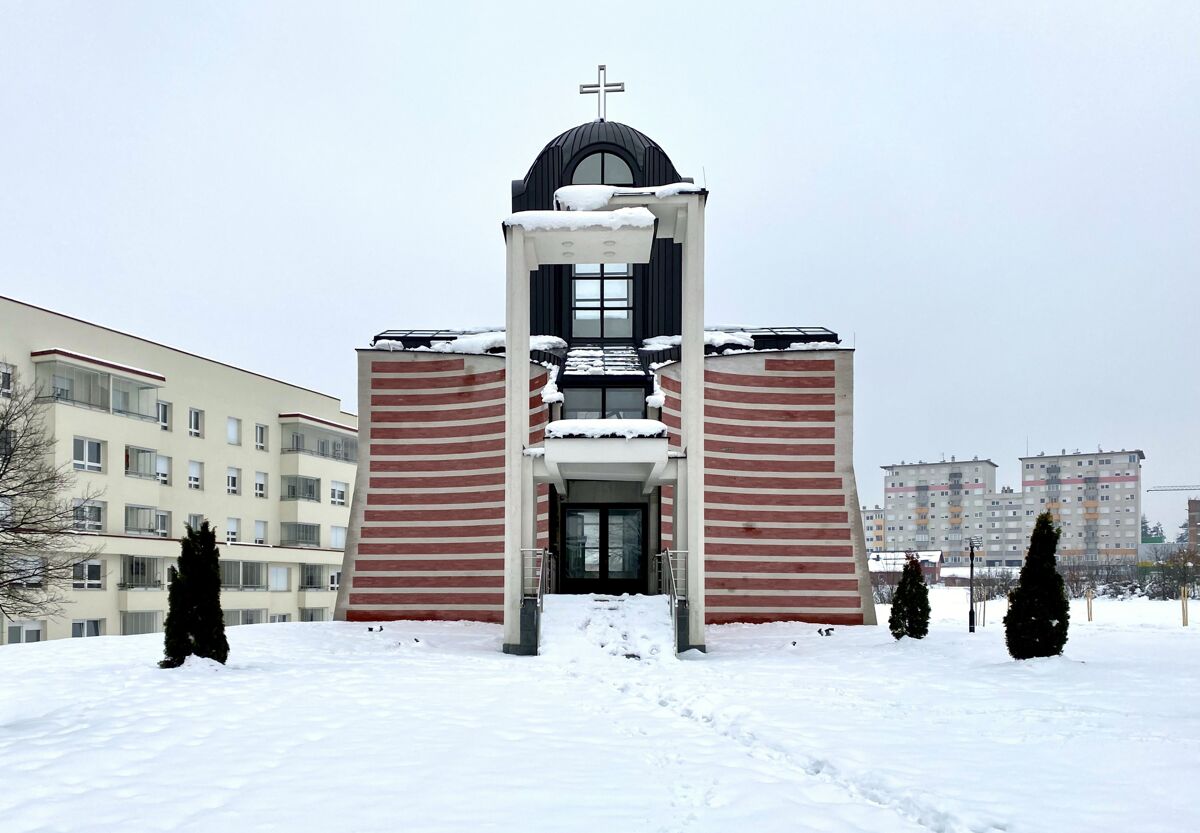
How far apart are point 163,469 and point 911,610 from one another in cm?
3223

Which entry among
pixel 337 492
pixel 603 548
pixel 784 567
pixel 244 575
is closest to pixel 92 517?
pixel 244 575

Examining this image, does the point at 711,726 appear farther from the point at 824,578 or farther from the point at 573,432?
the point at 824,578

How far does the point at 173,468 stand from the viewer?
42062 mm

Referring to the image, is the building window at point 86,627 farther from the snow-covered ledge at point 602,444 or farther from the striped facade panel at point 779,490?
the snow-covered ledge at point 602,444

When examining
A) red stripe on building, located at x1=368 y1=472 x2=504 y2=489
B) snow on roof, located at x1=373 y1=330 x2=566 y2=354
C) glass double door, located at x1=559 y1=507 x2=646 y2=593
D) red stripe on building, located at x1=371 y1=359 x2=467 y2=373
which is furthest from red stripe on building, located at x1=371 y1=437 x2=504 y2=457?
glass double door, located at x1=559 y1=507 x2=646 y2=593

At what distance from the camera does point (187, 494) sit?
42.8 metres

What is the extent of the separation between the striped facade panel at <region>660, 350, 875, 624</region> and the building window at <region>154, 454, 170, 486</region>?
2526 centimetres

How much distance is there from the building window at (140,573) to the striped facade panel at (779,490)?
76.4 ft

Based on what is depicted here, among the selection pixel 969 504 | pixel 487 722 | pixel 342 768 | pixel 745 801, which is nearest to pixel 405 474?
pixel 487 722

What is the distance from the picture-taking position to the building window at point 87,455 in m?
36.2

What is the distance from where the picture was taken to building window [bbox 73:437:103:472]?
119 ft

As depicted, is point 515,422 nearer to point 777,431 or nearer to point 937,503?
point 777,431

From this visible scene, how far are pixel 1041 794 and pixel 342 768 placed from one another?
19.1ft

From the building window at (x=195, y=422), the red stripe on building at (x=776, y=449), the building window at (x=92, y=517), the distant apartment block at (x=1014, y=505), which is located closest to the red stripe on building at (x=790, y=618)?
the red stripe on building at (x=776, y=449)
